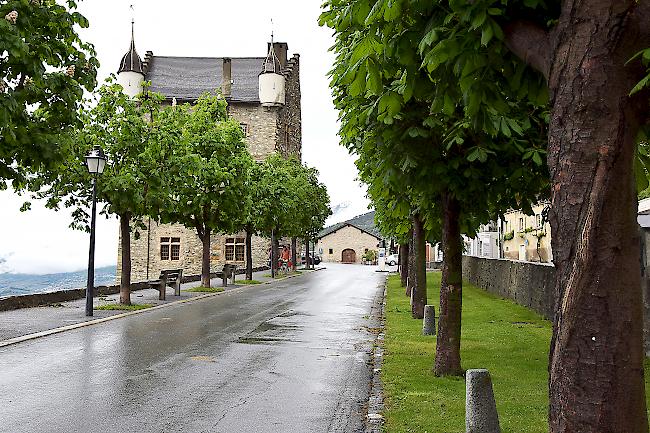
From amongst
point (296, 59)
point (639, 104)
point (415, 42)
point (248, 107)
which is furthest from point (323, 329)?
point (296, 59)

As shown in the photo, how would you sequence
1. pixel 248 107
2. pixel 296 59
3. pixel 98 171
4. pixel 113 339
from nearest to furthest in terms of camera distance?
pixel 113 339
pixel 98 171
pixel 248 107
pixel 296 59

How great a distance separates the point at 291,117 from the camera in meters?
77.3

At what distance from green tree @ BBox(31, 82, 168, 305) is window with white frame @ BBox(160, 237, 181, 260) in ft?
143

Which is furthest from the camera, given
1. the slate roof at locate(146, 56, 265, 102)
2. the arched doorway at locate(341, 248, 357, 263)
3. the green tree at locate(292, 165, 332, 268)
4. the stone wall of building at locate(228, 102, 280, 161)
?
the arched doorway at locate(341, 248, 357, 263)

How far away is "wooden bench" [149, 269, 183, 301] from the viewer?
26.7 meters

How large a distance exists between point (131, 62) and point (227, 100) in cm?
1019

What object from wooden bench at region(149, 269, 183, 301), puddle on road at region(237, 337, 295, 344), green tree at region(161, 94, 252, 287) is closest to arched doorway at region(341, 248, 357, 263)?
green tree at region(161, 94, 252, 287)

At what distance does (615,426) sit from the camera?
3.96 meters

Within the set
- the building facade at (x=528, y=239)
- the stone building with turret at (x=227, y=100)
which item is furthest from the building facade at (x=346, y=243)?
the building facade at (x=528, y=239)

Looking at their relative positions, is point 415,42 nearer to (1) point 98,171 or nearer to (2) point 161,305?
(1) point 98,171

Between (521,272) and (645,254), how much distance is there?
481 inches

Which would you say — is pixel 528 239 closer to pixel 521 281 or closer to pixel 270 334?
pixel 521 281

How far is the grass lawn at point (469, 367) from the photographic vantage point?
767 cm

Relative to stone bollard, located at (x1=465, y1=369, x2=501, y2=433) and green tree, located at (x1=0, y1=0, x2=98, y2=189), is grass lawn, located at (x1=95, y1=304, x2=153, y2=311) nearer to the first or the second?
green tree, located at (x1=0, y1=0, x2=98, y2=189)
